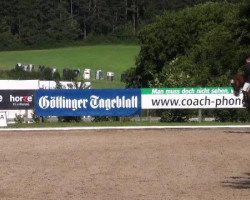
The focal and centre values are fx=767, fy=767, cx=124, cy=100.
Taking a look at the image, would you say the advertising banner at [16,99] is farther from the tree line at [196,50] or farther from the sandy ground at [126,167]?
the sandy ground at [126,167]

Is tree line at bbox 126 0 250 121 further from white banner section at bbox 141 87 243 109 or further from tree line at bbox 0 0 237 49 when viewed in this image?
tree line at bbox 0 0 237 49

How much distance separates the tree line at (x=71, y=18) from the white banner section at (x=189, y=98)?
347ft

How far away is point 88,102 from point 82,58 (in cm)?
8566

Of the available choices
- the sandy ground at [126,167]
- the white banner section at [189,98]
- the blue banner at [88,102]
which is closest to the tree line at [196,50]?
the white banner section at [189,98]

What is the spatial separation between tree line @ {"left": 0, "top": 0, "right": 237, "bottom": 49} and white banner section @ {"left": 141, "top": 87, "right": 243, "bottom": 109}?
106 m

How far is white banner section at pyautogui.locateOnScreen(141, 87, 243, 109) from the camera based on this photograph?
35844 mm

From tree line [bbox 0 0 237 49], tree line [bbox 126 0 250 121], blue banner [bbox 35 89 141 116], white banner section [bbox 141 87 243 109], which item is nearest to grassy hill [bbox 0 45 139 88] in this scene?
tree line [bbox 0 0 237 49]

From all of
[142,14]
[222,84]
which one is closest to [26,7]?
[142,14]

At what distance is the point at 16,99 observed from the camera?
3644cm

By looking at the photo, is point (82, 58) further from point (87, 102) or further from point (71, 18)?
point (87, 102)

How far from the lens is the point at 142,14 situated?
159250 mm

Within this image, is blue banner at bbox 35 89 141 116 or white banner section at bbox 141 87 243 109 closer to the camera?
blue banner at bbox 35 89 141 116

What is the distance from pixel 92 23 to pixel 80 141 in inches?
5105

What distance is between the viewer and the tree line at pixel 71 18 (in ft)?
473
